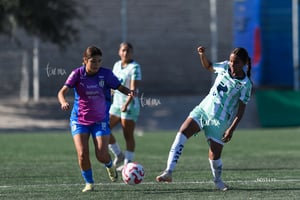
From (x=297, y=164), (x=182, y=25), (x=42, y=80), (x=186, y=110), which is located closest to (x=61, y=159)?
(x=297, y=164)

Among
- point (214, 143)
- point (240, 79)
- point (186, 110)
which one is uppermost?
point (240, 79)

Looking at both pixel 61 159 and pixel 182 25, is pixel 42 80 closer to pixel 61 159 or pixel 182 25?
pixel 182 25

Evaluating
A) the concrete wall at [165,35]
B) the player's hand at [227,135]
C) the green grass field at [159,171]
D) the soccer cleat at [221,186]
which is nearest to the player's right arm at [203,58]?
the player's hand at [227,135]

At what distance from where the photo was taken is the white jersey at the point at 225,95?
36.2 feet

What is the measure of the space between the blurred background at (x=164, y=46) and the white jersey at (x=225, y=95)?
2162 cm

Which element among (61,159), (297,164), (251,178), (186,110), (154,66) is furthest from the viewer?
(154,66)

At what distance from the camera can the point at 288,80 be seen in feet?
126

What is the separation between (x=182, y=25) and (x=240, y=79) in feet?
89.4

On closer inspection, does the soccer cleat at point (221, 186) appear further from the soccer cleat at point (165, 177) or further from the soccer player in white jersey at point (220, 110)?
the soccer cleat at point (165, 177)

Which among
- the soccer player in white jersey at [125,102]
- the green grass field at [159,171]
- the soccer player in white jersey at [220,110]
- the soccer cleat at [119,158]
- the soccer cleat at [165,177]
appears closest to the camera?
the green grass field at [159,171]

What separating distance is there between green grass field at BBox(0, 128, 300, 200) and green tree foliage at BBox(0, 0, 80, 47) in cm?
917

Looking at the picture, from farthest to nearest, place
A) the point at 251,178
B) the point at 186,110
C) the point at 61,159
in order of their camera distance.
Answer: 1. the point at 186,110
2. the point at 61,159
3. the point at 251,178

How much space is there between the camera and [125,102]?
47.6 feet

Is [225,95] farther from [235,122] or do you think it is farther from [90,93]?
[90,93]
